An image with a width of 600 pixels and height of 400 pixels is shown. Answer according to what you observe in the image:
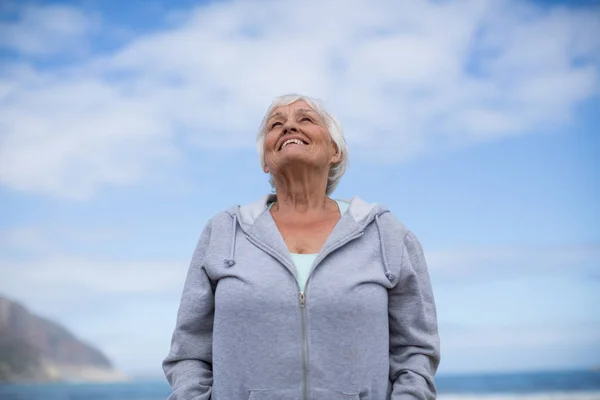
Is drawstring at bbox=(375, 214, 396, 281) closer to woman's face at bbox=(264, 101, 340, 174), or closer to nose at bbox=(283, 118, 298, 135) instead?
woman's face at bbox=(264, 101, 340, 174)

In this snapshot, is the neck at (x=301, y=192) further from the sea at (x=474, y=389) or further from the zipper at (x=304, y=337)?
the sea at (x=474, y=389)

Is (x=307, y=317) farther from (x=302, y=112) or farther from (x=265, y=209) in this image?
(x=302, y=112)

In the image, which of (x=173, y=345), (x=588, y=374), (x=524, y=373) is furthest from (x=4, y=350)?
(x=173, y=345)

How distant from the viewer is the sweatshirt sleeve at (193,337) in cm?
227

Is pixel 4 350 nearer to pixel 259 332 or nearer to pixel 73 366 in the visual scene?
pixel 73 366

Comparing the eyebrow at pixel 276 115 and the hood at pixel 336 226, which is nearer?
the hood at pixel 336 226

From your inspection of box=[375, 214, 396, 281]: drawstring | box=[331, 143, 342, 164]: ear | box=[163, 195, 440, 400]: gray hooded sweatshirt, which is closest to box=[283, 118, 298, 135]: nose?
box=[331, 143, 342, 164]: ear

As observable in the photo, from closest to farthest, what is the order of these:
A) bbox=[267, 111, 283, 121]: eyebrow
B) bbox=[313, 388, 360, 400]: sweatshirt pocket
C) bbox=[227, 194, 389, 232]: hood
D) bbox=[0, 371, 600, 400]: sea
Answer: bbox=[313, 388, 360, 400]: sweatshirt pocket < bbox=[227, 194, 389, 232]: hood < bbox=[267, 111, 283, 121]: eyebrow < bbox=[0, 371, 600, 400]: sea

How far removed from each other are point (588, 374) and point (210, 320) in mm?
30004

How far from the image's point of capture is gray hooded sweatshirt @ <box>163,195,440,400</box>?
2.09 meters

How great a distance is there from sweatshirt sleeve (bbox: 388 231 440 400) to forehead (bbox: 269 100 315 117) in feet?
2.07

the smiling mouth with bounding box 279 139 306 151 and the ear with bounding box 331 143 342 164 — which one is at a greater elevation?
the ear with bounding box 331 143 342 164

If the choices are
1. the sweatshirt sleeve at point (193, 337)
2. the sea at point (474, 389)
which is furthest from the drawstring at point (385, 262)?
the sea at point (474, 389)

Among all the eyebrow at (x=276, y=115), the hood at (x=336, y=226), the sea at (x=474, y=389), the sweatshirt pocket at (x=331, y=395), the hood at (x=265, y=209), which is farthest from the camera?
→ the sea at (x=474, y=389)
